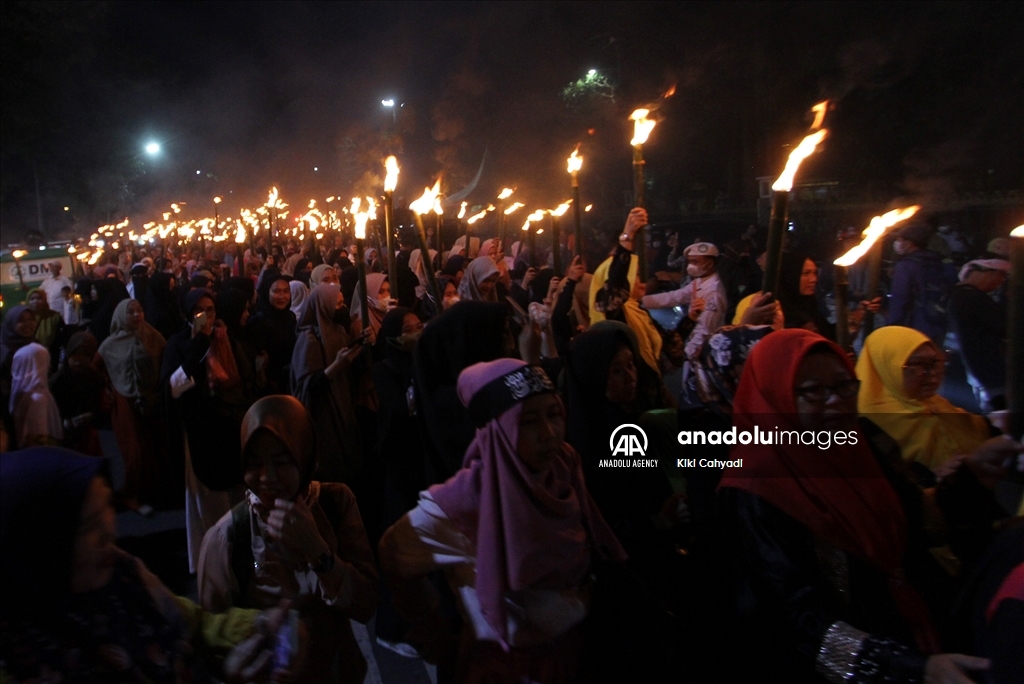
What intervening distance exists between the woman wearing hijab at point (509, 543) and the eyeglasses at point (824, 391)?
2.33 ft

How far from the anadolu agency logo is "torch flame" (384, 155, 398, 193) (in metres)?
2.18

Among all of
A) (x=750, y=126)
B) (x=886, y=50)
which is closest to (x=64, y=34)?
(x=750, y=126)

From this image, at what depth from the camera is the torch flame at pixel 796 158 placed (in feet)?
8.15

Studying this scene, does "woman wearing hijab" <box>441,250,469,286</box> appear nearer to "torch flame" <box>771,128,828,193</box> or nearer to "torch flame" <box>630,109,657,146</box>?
"torch flame" <box>630,109,657,146</box>

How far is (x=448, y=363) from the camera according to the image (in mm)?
3324

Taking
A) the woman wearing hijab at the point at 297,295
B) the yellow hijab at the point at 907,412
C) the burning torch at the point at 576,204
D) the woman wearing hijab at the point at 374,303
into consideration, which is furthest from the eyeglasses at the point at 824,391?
the woman wearing hijab at the point at 297,295

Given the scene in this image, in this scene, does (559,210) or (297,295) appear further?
(297,295)

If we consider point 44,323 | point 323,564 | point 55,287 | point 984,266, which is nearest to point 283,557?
point 323,564

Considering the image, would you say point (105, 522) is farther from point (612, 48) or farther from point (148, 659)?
point (612, 48)

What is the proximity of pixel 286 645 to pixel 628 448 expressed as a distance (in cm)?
144

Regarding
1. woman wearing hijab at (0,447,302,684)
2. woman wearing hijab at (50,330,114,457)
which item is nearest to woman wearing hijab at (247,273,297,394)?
woman wearing hijab at (50,330,114,457)

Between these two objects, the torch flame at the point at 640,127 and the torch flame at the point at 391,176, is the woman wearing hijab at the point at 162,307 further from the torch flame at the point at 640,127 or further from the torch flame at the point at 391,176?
the torch flame at the point at 640,127

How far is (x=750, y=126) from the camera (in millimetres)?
24469

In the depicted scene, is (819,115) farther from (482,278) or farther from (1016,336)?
(482,278)
